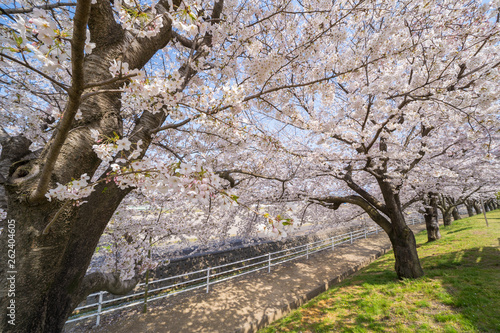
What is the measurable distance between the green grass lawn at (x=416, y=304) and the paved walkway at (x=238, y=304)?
0.66 m

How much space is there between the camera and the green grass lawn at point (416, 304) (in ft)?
11.8

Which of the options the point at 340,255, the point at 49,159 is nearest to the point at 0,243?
the point at 49,159

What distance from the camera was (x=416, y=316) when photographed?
385 centimetres

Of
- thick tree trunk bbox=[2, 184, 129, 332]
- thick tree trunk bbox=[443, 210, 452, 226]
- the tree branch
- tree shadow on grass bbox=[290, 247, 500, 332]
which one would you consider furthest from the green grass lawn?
thick tree trunk bbox=[443, 210, 452, 226]

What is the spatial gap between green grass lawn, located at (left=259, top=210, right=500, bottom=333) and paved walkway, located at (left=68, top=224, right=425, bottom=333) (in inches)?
26.0

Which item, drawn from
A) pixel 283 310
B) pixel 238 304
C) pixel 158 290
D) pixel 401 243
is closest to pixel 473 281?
pixel 401 243

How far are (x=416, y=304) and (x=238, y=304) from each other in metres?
4.43

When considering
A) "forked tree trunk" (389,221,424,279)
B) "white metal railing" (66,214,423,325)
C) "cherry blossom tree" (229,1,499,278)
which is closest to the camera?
"cherry blossom tree" (229,1,499,278)

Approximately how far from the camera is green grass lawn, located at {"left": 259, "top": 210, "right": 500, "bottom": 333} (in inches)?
141

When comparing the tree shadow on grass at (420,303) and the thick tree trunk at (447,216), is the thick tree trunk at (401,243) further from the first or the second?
the thick tree trunk at (447,216)

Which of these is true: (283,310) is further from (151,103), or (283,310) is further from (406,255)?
(151,103)

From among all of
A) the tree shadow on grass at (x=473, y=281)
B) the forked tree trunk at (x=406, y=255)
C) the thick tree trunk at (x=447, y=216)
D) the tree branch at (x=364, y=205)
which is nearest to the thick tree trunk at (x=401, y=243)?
the forked tree trunk at (x=406, y=255)

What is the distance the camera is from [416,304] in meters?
4.21

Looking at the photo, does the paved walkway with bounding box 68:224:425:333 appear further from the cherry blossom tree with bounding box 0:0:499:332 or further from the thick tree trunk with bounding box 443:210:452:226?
the thick tree trunk with bounding box 443:210:452:226
